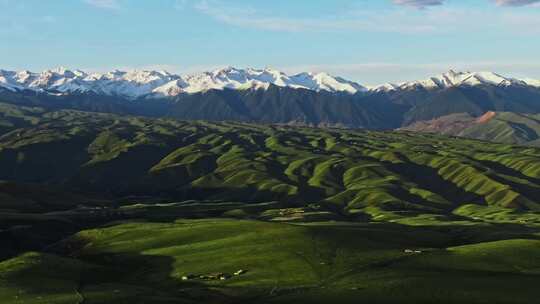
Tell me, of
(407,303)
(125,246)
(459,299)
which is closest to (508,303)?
(459,299)

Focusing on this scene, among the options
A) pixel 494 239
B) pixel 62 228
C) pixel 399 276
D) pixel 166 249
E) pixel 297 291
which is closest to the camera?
pixel 297 291

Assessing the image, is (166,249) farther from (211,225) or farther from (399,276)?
(399,276)

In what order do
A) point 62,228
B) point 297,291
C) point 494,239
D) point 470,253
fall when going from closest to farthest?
point 297,291
point 470,253
point 494,239
point 62,228

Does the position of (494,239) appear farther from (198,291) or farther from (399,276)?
(198,291)

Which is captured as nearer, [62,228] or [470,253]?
[470,253]

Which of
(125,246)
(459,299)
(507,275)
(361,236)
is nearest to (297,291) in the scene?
(459,299)

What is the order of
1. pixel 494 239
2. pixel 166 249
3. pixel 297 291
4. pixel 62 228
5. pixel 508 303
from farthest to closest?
pixel 62 228, pixel 494 239, pixel 166 249, pixel 297 291, pixel 508 303

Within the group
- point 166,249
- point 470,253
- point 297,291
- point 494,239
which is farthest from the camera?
point 494,239

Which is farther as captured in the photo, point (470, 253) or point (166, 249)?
point (166, 249)
